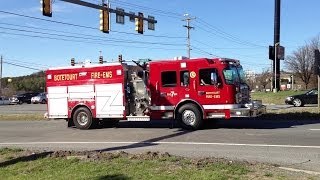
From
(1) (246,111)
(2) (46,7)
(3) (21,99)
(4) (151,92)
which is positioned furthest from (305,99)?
(3) (21,99)

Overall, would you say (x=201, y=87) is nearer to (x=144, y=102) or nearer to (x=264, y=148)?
(x=144, y=102)

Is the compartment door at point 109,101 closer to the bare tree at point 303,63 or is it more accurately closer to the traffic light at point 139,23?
the traffic light at point 139,23

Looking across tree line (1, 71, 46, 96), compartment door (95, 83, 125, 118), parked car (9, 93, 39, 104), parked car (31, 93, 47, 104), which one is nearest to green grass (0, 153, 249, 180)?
compartment door (95, 83, 125, 118)

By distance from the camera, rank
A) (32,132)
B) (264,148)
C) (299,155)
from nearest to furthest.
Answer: (299,155) < (264,148) < (32,132)

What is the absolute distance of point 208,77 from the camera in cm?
1869

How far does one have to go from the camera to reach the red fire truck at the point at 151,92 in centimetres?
1850

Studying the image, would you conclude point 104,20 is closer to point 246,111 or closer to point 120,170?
A: point 246,111

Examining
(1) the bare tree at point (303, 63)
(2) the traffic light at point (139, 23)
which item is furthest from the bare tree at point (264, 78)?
(2) the traffic light at point (139, 23)

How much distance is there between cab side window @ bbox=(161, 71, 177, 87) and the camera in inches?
757

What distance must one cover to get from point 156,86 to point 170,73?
2.54 ft

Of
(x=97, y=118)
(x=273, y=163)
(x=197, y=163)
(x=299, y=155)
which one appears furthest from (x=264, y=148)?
(x=97, y=118)

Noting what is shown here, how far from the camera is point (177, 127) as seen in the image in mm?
19969

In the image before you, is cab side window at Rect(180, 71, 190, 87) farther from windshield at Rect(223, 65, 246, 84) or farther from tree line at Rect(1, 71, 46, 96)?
tree line at Rect(1, 71, 46, 96)

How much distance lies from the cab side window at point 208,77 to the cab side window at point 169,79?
108 centimetres
